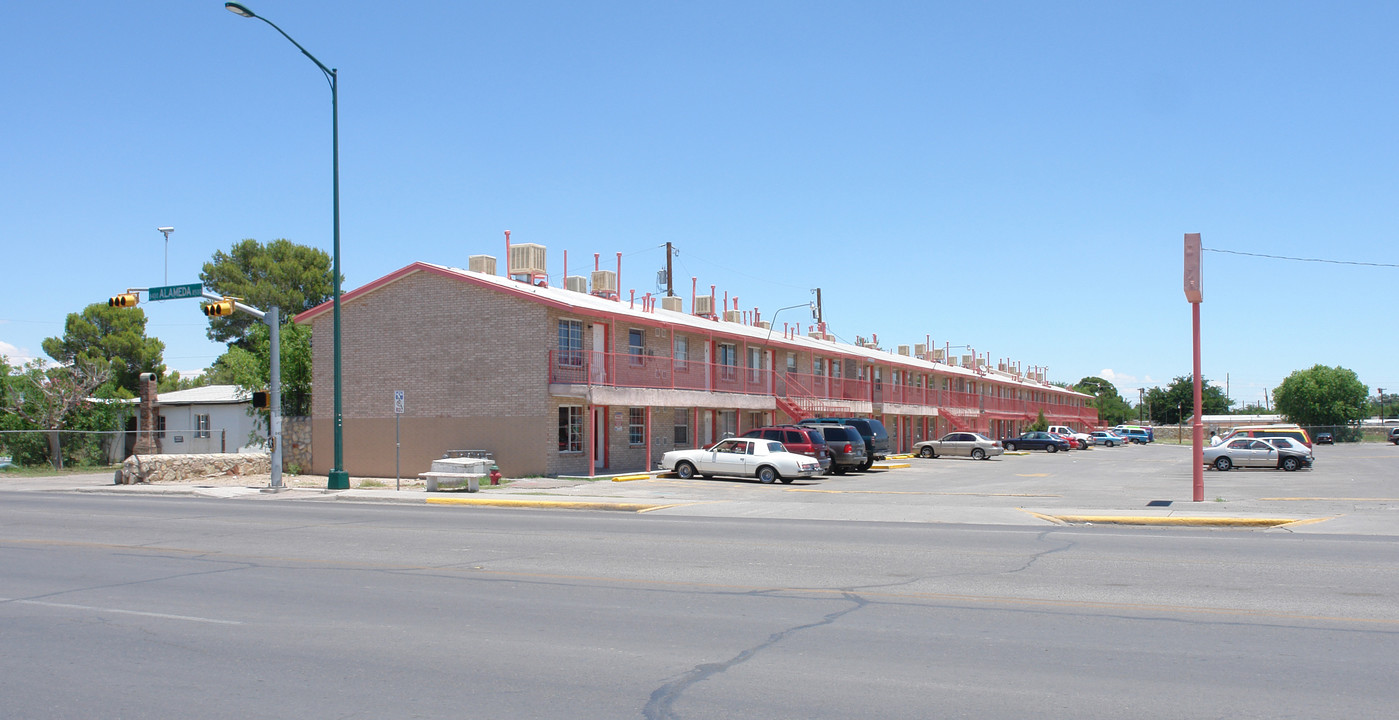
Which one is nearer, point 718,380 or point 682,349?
point 682,349

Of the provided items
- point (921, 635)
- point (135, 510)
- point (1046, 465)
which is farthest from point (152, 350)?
point (921, 635)

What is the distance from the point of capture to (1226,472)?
38.4 m

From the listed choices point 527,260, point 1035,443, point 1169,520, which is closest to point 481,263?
point 527,260

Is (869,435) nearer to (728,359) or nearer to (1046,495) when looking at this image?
(728,359)

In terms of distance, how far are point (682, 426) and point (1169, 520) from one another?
21.7 m

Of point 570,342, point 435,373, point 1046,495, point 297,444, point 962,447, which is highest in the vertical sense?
point 570,342

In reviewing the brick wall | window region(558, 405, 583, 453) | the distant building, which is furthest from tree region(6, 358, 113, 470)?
window region(558, 405, 583, 453)

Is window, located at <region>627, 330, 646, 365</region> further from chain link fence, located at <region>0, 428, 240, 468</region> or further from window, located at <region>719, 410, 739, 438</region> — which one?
chain link fence, located at <region>0, 428, 240, 468</region>

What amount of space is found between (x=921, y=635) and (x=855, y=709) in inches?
87.8

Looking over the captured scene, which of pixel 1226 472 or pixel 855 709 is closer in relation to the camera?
pixel 855 709

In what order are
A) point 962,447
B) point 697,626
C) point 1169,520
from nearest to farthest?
point 697,626
point 1169,520
point 962,447

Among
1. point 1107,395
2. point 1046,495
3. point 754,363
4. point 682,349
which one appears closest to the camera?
point 1046,495

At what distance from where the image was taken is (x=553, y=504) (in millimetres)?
21469

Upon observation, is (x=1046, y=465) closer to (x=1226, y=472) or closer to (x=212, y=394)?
(x=1226, y=472)
